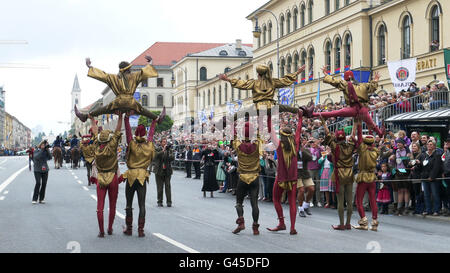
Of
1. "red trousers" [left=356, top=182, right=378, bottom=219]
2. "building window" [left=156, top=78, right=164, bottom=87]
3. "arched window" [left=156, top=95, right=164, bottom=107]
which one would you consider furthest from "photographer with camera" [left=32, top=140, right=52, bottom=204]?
"arched window" [left=156, top=95, right=164, bottom=107]

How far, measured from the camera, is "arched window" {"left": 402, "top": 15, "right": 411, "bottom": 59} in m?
37.0

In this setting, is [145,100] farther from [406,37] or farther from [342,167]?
[342,167]

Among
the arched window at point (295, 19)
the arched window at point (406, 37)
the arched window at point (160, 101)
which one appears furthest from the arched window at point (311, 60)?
the arched window at point (160, 101)

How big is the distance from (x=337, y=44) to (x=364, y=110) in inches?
1370

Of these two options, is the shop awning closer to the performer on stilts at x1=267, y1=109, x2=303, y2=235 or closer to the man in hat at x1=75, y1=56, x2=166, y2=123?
the performer on stilts at x1=267, y1=109, x2=303, y2=235

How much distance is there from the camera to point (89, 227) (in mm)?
12891

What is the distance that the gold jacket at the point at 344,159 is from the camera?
1266cm

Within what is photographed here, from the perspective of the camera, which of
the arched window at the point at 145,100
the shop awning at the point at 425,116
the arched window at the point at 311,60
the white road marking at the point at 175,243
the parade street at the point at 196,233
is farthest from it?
the arched window at the point at 145,100

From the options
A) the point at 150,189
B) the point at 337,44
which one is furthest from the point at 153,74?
the point at 337,44

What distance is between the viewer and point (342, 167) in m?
12.8

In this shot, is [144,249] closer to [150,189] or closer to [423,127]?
[423,127]

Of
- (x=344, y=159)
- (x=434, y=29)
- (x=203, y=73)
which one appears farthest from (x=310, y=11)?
(x=203, y=73)

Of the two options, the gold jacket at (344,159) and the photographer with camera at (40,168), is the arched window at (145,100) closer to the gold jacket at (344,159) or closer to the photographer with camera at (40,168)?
the photographer with camera at (40,168)

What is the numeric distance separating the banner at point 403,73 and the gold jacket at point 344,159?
11.1 meters
